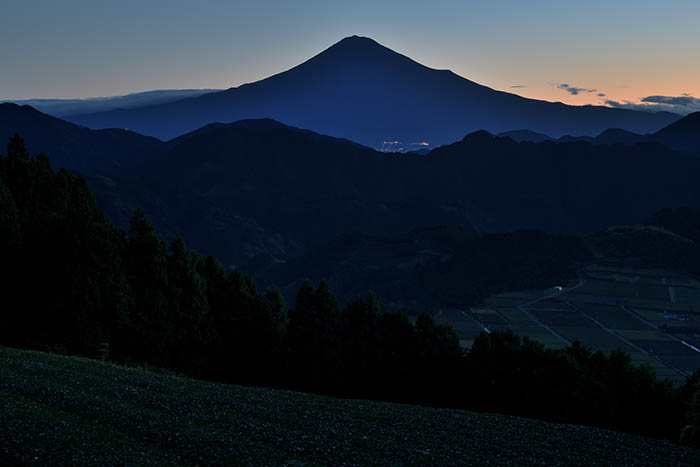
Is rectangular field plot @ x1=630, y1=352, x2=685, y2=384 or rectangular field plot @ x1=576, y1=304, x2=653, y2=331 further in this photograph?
rectangular field plot @ x1=576, y1=304, x2=653, y2=331

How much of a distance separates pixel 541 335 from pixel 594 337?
11.6m

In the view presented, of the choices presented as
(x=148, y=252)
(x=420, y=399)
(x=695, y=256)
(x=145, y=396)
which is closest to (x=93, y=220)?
(x=148, y=252)

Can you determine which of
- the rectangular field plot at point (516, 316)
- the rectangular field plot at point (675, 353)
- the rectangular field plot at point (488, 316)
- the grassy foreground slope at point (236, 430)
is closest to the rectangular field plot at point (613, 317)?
the rectangular field plot at point (675, 353)

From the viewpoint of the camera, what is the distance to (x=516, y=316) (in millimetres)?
136750

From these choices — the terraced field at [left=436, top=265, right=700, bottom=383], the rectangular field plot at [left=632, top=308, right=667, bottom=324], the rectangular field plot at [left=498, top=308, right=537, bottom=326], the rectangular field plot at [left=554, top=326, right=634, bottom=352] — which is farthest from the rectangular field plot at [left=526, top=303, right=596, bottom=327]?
the rectangular field plot at [left=632, top=308, right=667, bottom=324]

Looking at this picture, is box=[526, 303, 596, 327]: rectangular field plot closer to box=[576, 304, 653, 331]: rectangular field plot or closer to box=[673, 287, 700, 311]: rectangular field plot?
box=[576, 304, 653, 331]: rectangular field plot

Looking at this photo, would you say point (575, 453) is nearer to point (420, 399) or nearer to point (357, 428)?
point (357, 428)

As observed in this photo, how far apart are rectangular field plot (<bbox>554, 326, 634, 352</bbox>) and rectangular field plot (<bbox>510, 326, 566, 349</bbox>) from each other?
10.7 feet

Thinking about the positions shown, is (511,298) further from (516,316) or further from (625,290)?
(625,290)

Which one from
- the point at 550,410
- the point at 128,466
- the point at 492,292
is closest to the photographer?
the point at 128,466

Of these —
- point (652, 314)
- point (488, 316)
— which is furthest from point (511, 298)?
point (652, 314)

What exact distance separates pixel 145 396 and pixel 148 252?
24883 mm

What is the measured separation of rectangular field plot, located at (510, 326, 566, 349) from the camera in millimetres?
109306

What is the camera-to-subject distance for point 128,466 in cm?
1789
